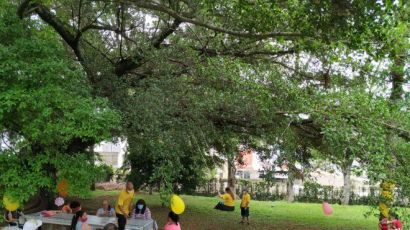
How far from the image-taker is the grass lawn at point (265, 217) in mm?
13695

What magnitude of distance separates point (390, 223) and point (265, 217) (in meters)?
6.96

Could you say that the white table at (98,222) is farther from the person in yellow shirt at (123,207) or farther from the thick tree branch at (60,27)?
the thick tree branch at (60,27)

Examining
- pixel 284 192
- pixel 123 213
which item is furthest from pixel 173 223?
pixel 284 192

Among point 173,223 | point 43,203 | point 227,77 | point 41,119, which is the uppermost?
point 227,77

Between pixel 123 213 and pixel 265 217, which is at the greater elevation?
pixel 123 213

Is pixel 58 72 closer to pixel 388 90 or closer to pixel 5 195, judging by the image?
pixel 5 195

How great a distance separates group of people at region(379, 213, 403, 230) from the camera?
8.41 m

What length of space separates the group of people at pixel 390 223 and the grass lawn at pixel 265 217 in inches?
185

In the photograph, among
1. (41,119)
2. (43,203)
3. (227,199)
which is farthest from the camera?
(227,199)

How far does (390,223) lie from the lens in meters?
8.70

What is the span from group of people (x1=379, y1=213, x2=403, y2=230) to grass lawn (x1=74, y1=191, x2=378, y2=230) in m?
4.70

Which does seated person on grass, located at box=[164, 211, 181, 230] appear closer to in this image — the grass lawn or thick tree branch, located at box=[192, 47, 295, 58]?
thick tree branch, located at box=[192, 47, 295, 58]

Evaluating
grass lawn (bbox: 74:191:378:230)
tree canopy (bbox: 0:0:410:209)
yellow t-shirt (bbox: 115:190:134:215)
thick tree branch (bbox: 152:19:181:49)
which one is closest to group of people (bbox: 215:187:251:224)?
grass lawn (bbox: 74:191:378:230)

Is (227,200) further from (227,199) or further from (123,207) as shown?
(123,207)
